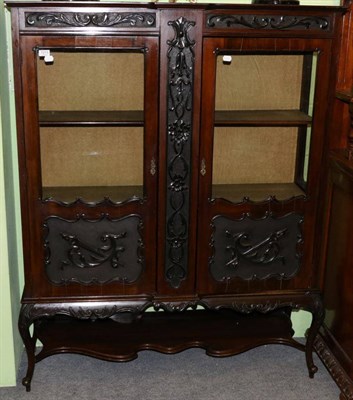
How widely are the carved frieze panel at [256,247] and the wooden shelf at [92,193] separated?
0.34m

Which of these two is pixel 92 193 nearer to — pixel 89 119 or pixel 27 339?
pixel 89 119

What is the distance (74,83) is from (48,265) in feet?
2.32

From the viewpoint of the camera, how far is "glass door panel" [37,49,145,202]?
240 centimetres

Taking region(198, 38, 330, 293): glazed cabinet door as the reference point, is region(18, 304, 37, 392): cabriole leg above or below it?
below

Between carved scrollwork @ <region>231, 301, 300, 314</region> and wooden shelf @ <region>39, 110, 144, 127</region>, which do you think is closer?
wooden shelf @ <region>39, 110, 144, 127</region>

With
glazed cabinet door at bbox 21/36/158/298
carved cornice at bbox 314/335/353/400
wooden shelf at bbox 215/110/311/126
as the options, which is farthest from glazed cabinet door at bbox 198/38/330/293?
carved cornice at bbox 314/335/353/400

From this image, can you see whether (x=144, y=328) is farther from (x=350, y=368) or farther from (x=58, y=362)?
(x=350, y=368)

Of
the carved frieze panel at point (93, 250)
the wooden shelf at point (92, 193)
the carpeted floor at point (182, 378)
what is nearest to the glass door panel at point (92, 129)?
the wooden shelf at point (92, 193)

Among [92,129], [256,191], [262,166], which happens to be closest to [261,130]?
[262,166]

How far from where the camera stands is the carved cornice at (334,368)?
2426 millimetres

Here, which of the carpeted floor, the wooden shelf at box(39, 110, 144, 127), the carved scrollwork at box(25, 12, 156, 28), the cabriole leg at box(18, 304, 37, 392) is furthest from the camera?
the carpeted floor

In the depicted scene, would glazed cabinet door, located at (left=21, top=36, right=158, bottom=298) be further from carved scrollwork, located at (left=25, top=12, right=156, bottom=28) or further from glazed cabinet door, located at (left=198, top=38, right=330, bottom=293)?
glazed cabinet door, located at (left=198, top=38, right=330, bottom=293)

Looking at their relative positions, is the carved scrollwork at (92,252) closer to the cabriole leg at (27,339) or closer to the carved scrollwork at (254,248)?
the cabriole leg at (27,339)

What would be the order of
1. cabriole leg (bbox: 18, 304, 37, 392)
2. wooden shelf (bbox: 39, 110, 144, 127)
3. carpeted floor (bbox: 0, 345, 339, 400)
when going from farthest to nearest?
carpeted floor (bbox: 0, 345, 339, 400)
cabriole leg (bbox: 18, 304, 37, 392)
wooden shelf (bbox: 39, 110, 144, 127)
